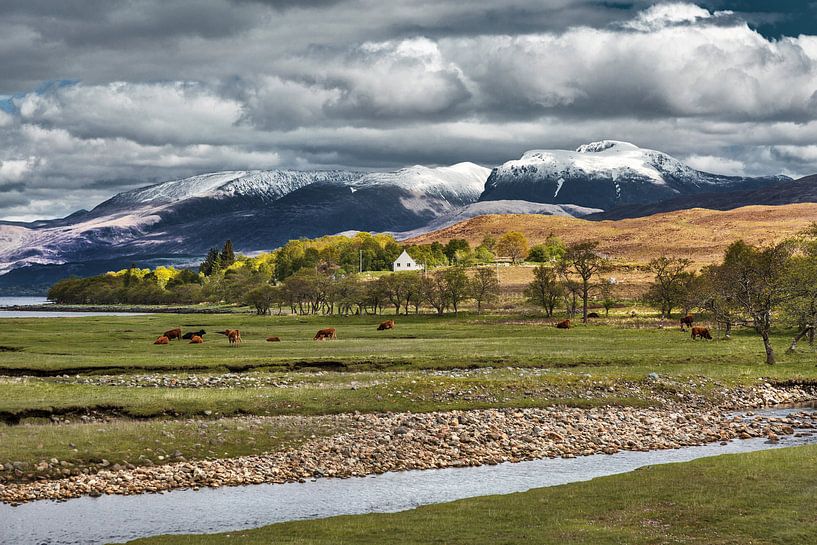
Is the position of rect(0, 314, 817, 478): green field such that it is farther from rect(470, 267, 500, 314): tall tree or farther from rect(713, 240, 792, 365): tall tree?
rect(470, 267, 500, 314): tall tree

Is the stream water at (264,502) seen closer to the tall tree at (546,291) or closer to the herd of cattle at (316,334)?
the herd of cattle at (316,334)

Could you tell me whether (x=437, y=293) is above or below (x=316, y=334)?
above

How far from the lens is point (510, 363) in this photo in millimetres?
73688

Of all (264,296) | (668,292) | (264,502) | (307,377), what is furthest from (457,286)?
(264,502)

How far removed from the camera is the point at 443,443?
1716 inches

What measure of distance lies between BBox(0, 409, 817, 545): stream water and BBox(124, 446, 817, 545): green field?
2.69 m

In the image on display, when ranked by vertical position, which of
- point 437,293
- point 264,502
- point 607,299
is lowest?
point 264,502

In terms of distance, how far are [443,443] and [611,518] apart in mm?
16257

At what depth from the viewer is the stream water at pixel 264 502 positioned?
30297 mm

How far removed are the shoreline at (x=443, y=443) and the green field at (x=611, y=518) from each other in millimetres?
8421

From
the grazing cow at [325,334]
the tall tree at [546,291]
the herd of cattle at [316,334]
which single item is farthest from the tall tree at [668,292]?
the grazing cow at [325,334]

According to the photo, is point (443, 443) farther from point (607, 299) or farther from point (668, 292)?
point (607, 299)

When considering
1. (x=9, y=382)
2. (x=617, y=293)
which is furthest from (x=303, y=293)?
(x=9, y=382)

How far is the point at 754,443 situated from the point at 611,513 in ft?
66.0
